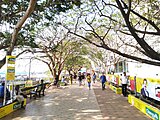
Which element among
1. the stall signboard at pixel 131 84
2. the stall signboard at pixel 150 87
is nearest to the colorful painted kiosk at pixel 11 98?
the stall signboard at pixel 150 87

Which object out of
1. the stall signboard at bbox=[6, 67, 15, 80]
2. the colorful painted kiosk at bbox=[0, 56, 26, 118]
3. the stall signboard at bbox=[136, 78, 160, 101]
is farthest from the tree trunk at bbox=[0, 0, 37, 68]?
the stall signboard at bbox=[136, 78, 160, 101]

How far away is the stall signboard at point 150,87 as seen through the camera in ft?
30.2

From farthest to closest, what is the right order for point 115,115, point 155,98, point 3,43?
point 3,43
point 155,98
point 115,115

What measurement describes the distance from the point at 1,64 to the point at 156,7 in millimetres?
7668

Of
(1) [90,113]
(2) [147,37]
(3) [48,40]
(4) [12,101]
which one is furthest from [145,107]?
(2) [147,37]

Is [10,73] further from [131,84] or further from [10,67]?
[131,84]

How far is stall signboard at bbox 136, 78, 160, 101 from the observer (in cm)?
921

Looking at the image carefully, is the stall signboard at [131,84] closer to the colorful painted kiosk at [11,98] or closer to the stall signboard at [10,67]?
the colorful painted kiosk at [11,98]

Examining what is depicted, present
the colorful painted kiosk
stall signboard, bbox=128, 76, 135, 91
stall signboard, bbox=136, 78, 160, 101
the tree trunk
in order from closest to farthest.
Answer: the tree trunk < stall signboard, bbox=136, 78, 160, 101 < the colorful painted kiosk < stall signboard, bbox=128, 76, 135, 91

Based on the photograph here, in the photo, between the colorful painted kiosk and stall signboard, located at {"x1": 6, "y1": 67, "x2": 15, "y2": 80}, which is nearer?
the colorful painted kiosk

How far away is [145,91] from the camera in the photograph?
35.2 feet

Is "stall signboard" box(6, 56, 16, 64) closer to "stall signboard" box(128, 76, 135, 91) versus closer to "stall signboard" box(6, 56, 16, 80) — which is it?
"stall signboard" box(6, 56, 16, 80)

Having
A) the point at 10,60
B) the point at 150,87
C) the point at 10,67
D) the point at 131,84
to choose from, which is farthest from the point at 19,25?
the point at 131,84

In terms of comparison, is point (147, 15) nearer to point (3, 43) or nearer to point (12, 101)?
point (12, 101)
